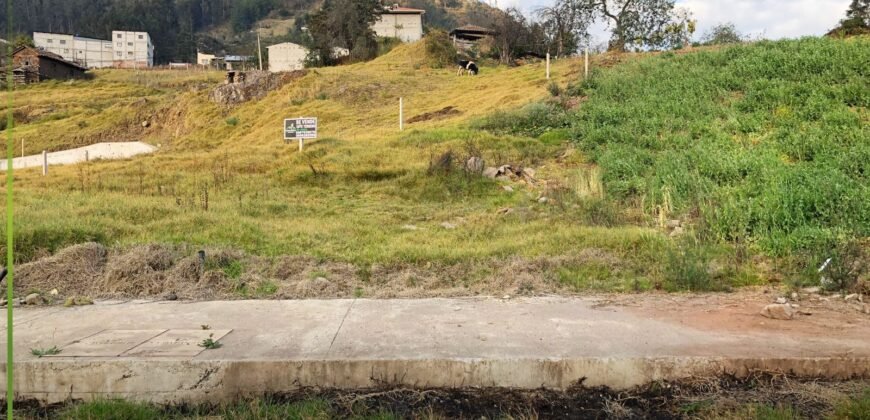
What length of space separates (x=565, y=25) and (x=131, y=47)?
70.9 m

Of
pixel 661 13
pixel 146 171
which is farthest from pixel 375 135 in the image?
pixel 661 13

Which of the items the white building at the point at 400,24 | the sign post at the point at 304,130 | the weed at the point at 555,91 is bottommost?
the sign post at the point at 304,130

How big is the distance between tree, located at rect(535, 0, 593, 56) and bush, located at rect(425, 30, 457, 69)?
24.9 ft

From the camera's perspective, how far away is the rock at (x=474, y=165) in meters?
12.8

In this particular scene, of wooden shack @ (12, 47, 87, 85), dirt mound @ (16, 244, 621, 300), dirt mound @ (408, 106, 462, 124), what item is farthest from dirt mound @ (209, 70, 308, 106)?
wooden shack @ (12, 47, 87, 85)

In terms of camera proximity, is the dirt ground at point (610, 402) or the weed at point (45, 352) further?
the weed at point (45, 352)

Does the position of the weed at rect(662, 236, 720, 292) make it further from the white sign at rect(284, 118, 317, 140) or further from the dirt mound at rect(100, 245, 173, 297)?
the white sign at rect(284, 118, 317, 140)

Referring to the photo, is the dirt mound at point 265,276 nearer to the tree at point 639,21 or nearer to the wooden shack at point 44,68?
the tree at point 639,21

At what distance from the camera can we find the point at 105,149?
1166 inches

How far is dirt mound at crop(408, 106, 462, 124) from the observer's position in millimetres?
22375

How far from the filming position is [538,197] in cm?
1111

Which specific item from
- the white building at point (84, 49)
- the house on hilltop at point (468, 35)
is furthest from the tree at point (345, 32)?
the white building at point (84, 49)

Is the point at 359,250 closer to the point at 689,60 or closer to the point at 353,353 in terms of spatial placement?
the point at 353,353

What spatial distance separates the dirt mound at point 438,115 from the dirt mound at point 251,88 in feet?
45.6
